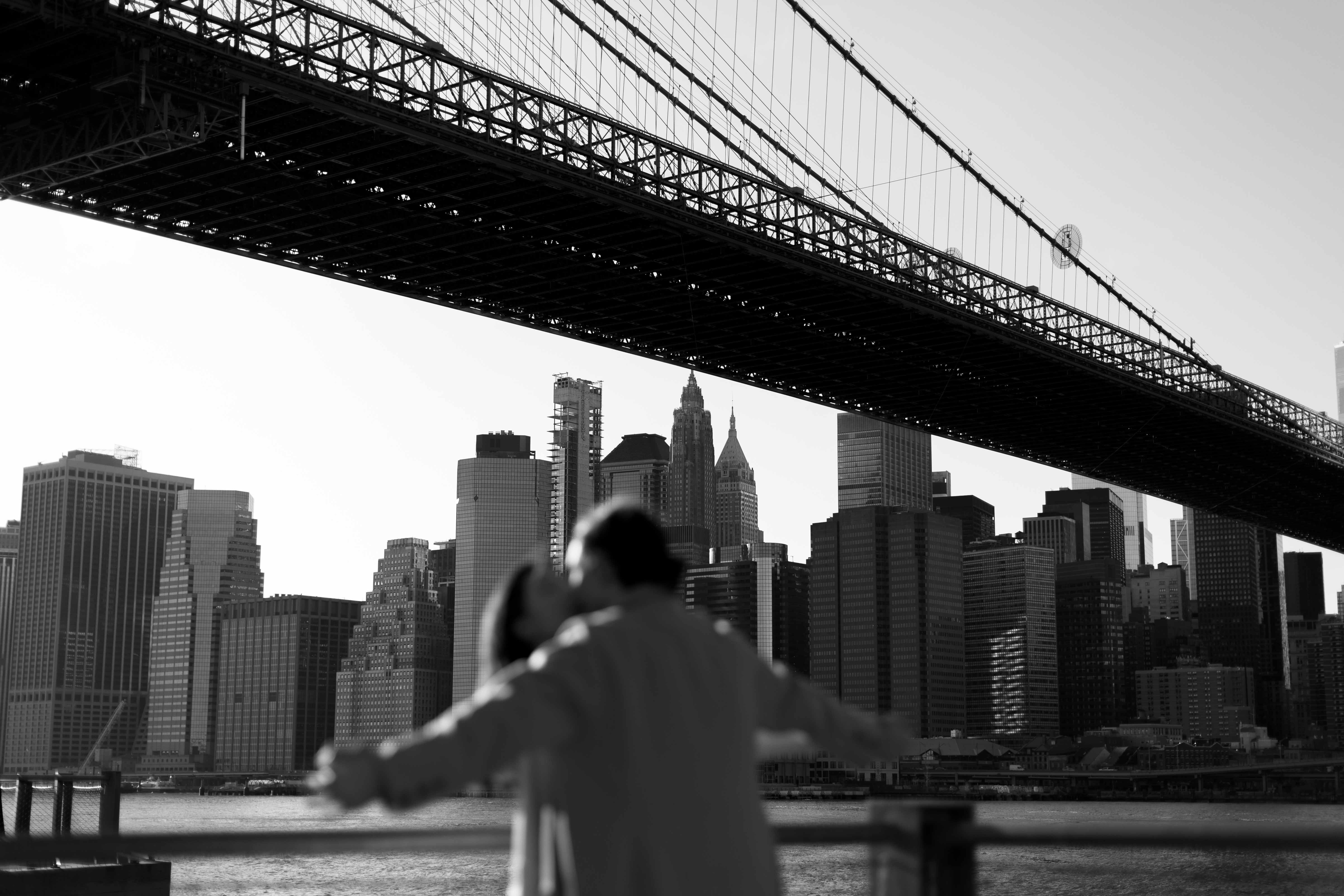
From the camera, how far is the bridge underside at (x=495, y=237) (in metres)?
22.0

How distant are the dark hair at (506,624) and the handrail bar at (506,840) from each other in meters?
0.41

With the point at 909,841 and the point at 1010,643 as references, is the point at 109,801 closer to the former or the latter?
the point at 909,841

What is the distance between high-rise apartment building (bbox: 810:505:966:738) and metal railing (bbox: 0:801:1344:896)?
143 metres

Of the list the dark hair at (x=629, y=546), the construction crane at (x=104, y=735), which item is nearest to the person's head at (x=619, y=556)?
the dark hair at (x=629, y=546)

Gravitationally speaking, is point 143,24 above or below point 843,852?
above

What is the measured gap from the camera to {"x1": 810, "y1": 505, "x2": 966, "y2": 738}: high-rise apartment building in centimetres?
14812

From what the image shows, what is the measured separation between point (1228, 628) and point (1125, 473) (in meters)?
133

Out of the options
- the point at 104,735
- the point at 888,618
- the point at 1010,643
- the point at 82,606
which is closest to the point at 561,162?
the point at 888,618

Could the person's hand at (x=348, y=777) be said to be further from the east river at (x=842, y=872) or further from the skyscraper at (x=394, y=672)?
the skyscraper at (x=394, y=672)

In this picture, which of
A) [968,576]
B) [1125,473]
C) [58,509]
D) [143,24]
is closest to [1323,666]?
[968,576]

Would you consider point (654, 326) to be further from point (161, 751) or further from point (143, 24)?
point (161, 751)

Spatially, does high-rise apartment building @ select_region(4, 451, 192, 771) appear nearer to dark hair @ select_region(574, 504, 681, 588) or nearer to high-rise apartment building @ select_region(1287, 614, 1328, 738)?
high-rise apartment building @ select_region(1287, 614, 1328, 738)

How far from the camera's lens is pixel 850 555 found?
5945 inches

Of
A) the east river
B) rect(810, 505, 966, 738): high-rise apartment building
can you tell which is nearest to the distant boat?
rect(810, 505, 966, 738): high-rise apartment building
